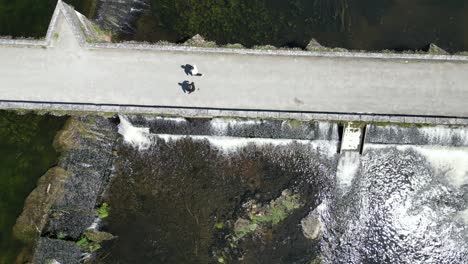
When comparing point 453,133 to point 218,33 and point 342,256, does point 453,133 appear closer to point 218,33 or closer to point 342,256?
point 342,256

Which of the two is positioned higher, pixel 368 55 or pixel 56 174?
pixel 368 55

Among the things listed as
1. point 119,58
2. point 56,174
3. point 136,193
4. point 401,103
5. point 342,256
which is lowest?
point 342,256

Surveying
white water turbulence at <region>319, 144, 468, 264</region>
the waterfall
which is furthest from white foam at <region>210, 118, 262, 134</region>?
white water turbulence at <region>319, 144, 468, 264</region>

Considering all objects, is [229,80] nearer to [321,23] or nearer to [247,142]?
[247,142]

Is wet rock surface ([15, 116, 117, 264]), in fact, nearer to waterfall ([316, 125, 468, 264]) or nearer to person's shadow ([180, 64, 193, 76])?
person's shadow ([180, 64, 193, 76])

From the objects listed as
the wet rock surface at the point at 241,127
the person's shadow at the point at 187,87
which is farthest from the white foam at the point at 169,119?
the person's shadow at the point at 187,87

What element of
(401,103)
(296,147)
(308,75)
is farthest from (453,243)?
(308,75)

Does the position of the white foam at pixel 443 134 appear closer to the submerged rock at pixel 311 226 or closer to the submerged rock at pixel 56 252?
the submerged rock at pixel 311 226
